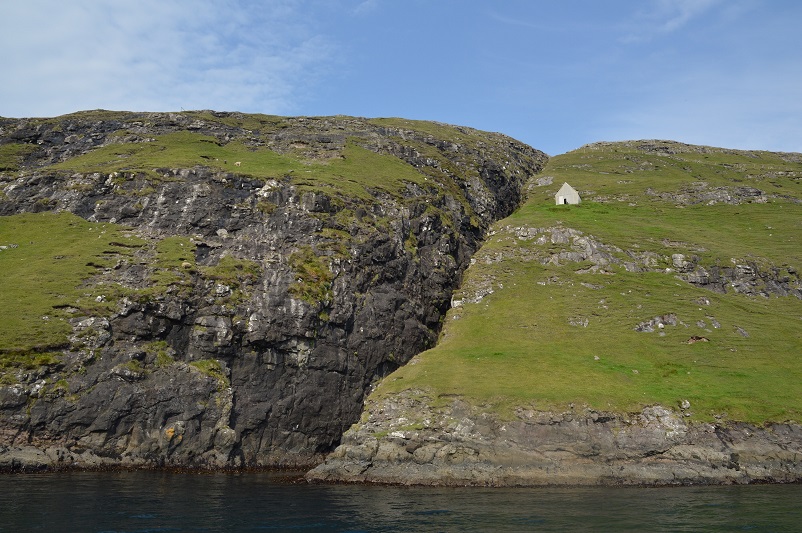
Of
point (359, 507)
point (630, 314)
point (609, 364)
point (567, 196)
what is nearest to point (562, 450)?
point (609, 364)

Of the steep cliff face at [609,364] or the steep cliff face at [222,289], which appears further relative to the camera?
the steep cliff face at [222,289]

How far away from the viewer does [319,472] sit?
138 feet

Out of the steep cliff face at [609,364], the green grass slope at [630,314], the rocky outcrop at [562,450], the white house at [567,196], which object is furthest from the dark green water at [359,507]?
the white house at [567,196]

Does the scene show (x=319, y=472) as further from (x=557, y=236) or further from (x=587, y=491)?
(x=557, y=236)

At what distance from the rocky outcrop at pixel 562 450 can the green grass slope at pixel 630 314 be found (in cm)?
161

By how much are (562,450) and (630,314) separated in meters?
25.6

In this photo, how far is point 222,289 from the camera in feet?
178

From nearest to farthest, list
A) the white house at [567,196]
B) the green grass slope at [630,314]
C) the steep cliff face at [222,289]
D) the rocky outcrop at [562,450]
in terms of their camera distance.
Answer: the rocky outcrop at [562,450] < the steep cliff face at [222,289] < the green grass slope at [630,314] < the white house at [567,196]

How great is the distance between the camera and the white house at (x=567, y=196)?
100750mm

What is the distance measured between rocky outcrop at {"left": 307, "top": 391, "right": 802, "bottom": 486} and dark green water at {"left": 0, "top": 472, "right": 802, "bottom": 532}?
9.21 feet

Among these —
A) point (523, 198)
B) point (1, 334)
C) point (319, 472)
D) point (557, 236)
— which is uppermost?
point (523, 198)

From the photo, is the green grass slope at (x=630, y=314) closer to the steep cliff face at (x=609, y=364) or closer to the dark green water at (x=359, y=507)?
the steep cliff face at (x=609, y=364)

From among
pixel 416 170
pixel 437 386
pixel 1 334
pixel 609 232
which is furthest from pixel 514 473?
pixel 416 170

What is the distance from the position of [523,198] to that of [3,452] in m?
98.0
